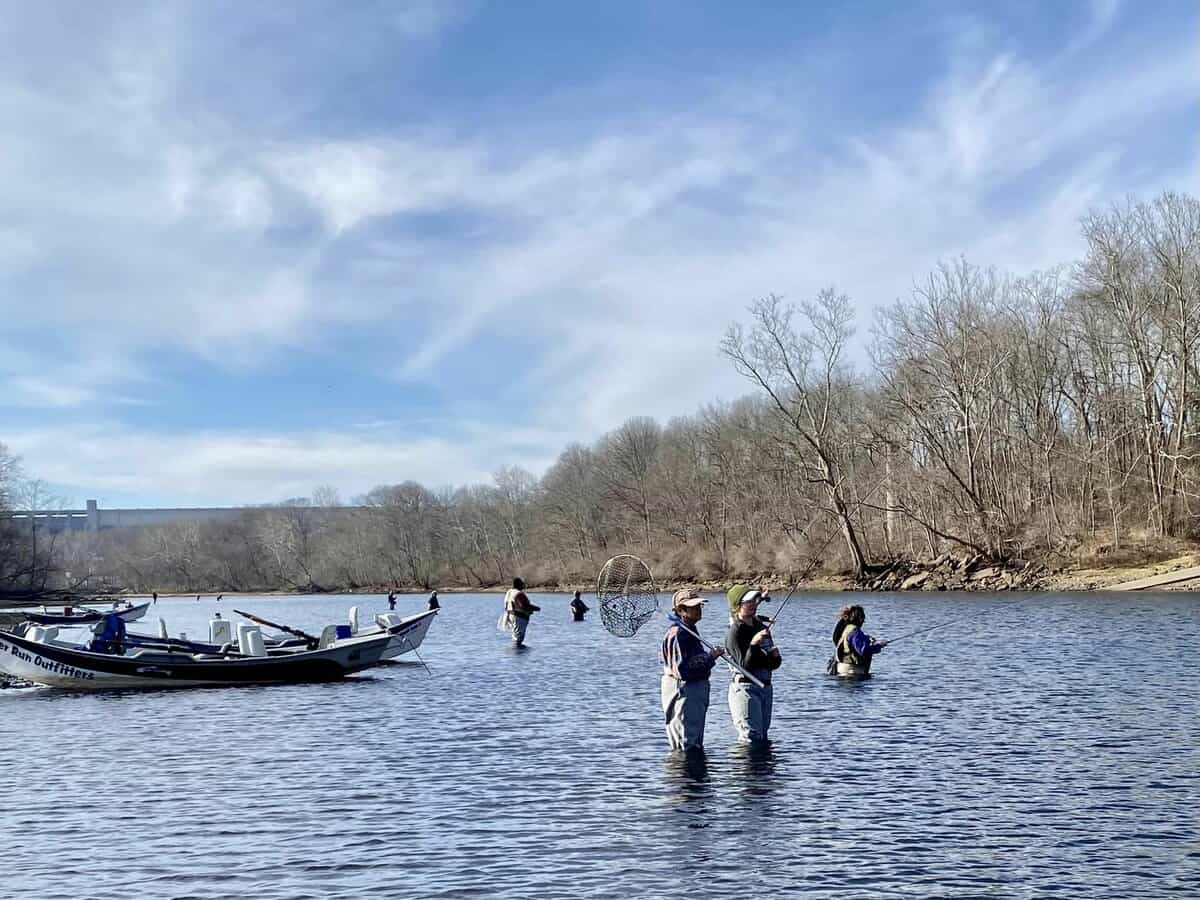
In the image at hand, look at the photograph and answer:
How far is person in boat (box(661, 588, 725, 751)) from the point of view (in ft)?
47.7

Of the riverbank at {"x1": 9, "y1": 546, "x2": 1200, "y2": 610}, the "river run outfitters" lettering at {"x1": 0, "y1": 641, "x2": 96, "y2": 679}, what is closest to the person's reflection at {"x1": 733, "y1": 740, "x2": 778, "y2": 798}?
the "river run outfitters" lettering at {"x1": 0, "y1": 641, "x2": 96, "y2": 679}

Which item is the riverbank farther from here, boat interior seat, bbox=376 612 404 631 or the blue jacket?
the blue jacket

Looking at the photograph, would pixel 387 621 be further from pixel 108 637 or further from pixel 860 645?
pixel 860 645

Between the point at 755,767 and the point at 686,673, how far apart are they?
176cm

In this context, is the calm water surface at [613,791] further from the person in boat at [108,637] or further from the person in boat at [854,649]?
the person in boat at [108,637]

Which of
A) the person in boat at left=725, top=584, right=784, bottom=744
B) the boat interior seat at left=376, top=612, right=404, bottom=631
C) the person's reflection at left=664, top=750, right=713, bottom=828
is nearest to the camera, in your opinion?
the person's reflection at left=664, top=750, right=713, bottom=828

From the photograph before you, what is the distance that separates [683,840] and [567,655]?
78.5 ft

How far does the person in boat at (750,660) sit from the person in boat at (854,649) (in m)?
8.01

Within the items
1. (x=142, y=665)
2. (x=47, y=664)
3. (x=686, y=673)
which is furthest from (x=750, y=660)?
(x=47, y=664)

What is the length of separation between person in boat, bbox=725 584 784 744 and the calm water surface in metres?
0.52

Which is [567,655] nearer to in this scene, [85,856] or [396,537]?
[85,856]

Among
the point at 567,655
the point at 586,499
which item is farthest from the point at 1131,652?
the point at 586,499

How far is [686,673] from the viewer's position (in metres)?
14.6

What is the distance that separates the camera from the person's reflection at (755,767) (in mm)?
14008
